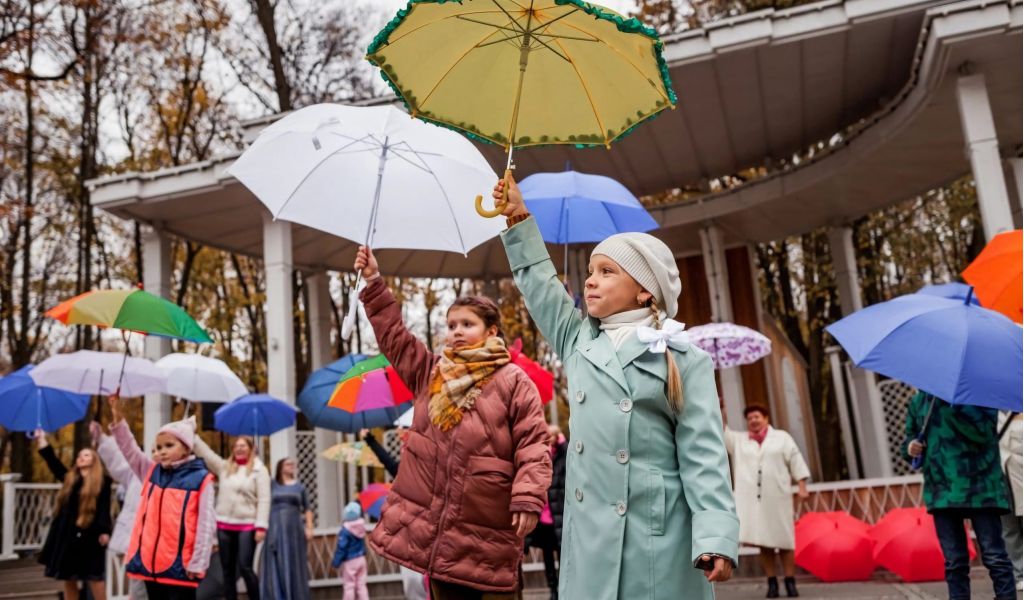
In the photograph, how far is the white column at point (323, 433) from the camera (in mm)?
12523

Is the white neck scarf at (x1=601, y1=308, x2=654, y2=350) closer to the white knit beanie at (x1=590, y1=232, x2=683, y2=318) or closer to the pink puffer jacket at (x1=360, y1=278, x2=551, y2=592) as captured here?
the white knit beanie at (x1=590, y1=232, x2=683, y2=318)

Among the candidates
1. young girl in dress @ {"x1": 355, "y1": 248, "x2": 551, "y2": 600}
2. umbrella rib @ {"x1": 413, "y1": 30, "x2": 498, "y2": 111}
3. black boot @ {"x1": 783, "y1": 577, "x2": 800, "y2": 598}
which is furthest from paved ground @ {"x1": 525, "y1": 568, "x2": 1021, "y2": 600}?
umbrella rib @ {"x1": 413, "y1": 30, "x2": 498, "y2": 111}

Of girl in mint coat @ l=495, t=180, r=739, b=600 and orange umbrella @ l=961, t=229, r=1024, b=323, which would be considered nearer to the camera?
girl in mint coat @ l=495, t=180, r=739, b=600

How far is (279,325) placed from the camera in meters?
10.2

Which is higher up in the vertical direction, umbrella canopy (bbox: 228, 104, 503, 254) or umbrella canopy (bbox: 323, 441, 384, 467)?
umbrella canopy (bbox: 228, 104, 503, 254)

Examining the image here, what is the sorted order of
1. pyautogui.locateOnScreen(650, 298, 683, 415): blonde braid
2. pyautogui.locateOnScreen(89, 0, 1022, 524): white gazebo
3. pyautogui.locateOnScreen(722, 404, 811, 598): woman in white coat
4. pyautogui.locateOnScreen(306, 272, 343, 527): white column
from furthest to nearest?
pyautogui.locateOnScreen(306, 272, 343, 527): white column
pyautogui.locateOnScreen(89, 0, 1022, 524): white gazebo
pyautogui.locateOnScreen(722, 404, 811, 598): woman in white coat
pyautogui.locateOnScreen(650, 298, 683, 415): blonde braid

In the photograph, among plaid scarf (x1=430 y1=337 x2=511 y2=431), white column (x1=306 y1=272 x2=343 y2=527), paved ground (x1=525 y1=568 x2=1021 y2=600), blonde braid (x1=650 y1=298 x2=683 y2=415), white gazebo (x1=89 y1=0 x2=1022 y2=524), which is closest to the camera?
blonde braid (x1=650 y1=298 x2=683 y2=415)

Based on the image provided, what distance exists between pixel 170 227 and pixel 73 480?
4.21 meters

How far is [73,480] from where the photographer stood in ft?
27.1

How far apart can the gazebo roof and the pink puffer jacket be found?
615 centimetres

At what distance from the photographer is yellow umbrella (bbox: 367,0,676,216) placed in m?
2.97

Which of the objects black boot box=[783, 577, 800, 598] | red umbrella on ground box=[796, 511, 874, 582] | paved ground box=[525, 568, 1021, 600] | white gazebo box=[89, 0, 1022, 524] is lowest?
paved ground box=[525, 568, 1021, 600]

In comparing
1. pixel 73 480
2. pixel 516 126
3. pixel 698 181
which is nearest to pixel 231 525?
pixel 73 480

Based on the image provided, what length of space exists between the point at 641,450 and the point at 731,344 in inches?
278
